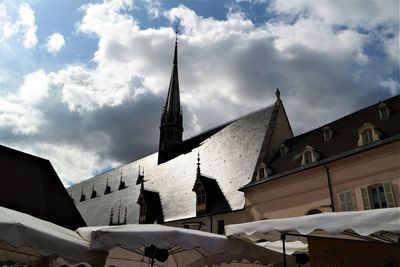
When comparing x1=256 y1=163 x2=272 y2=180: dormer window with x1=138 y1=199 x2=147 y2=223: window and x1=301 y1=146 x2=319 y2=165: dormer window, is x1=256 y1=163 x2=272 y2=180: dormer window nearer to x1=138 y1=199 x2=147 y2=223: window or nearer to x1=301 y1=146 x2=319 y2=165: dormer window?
x1=301 y1=146 x2=319 y2=165: dormer window

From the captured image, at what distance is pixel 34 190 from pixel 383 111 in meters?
18.6

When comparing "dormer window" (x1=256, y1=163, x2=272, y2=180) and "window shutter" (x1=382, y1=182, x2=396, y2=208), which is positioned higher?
"dormer window" (x1=256, y1=163, x2=272, y2=180)

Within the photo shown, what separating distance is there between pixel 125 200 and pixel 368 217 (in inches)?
1084

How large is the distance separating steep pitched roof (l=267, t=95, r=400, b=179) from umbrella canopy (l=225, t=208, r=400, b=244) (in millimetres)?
10224

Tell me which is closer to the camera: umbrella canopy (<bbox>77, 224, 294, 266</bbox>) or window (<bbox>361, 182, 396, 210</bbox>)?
umbrella canopy (<bbox>77, 224, 294, 266</bbox>)

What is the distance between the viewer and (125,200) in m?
31.2

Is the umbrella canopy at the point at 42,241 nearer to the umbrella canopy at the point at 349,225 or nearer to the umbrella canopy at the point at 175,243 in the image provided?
the umbrella canopy at the point at 175,243

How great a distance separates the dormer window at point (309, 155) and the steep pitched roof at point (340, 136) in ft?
0.86

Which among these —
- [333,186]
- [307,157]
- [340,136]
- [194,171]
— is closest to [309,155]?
[307,157]

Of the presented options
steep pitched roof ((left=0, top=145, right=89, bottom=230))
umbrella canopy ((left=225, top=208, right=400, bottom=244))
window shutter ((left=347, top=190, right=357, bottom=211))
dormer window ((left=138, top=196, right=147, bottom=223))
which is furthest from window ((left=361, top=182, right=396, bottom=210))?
dormer window ((left=138, top=196, right=147, bottom=223))

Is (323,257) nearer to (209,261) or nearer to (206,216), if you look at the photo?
(209,261)

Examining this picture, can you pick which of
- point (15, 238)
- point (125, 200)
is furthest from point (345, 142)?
point (125, 200)

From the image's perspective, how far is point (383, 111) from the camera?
1656cm

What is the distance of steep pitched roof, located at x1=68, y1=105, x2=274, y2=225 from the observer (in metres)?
22.6
